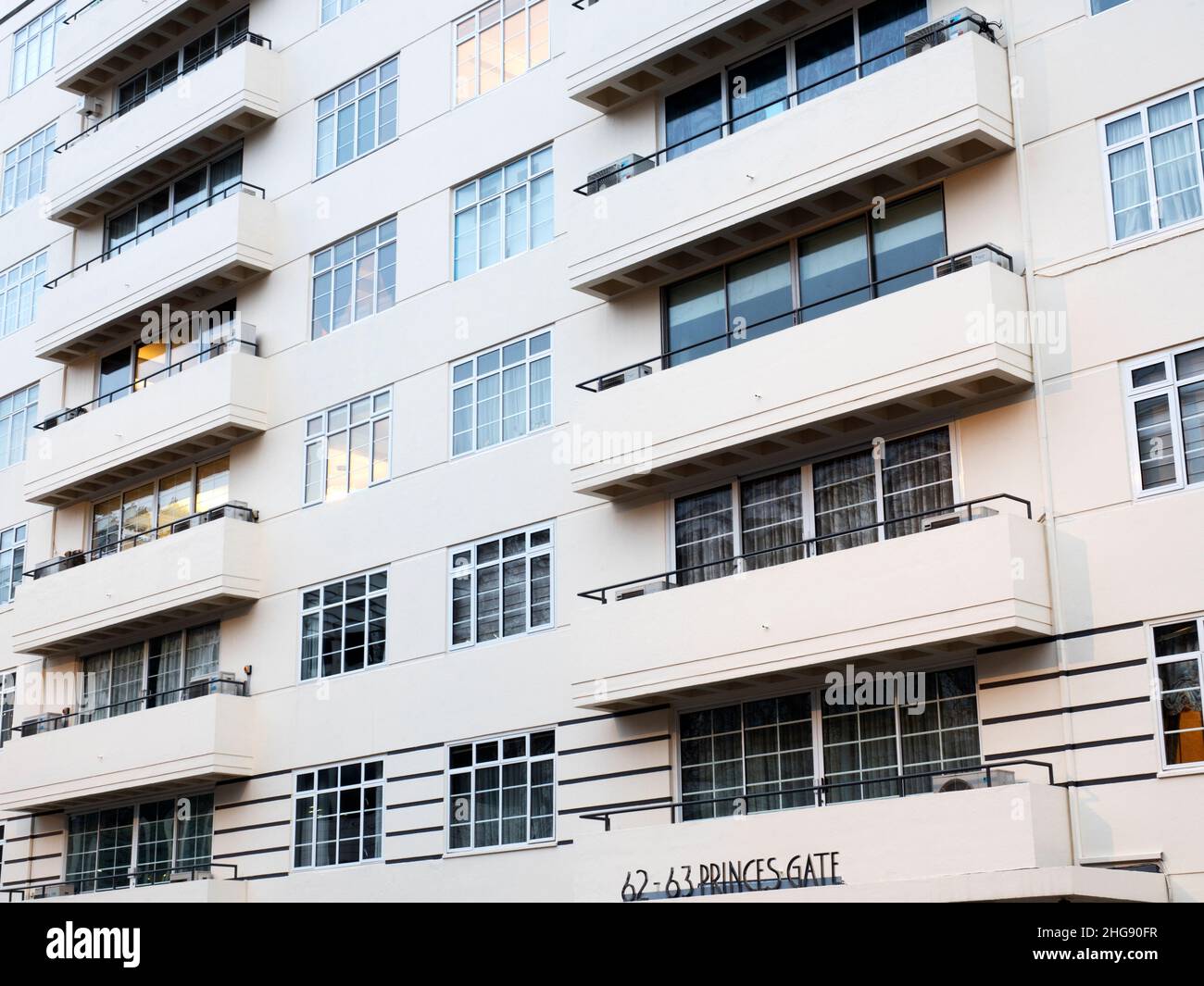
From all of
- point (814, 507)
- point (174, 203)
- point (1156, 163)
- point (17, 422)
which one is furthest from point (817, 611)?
point (17, 422)

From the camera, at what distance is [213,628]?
33594 mm

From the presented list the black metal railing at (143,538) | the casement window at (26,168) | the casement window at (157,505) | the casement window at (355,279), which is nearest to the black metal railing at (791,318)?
the casement window at (355,279)

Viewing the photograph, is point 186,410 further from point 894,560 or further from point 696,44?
point 894,560

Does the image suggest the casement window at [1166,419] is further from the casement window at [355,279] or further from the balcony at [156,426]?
the balcony at [156,426]

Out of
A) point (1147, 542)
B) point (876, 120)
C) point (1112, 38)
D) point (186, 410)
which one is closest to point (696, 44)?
point (876, 120)

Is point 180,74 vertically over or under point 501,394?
over

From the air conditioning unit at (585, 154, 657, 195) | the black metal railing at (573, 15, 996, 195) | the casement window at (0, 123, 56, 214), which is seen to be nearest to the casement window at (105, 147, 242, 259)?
the casement window at (0, 123, 56, 214)

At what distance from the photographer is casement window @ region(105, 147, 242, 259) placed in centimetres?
3634

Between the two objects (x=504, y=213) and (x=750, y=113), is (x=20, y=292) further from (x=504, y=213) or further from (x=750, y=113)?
Answer: (x=750, y=113)

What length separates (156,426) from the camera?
34594 millimetres

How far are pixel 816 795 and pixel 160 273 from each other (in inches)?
826

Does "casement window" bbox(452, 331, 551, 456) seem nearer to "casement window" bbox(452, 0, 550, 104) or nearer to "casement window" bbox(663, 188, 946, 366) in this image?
"casement window" bbox(663, 188, 946, 366)

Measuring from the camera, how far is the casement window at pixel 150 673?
33.5 meters
